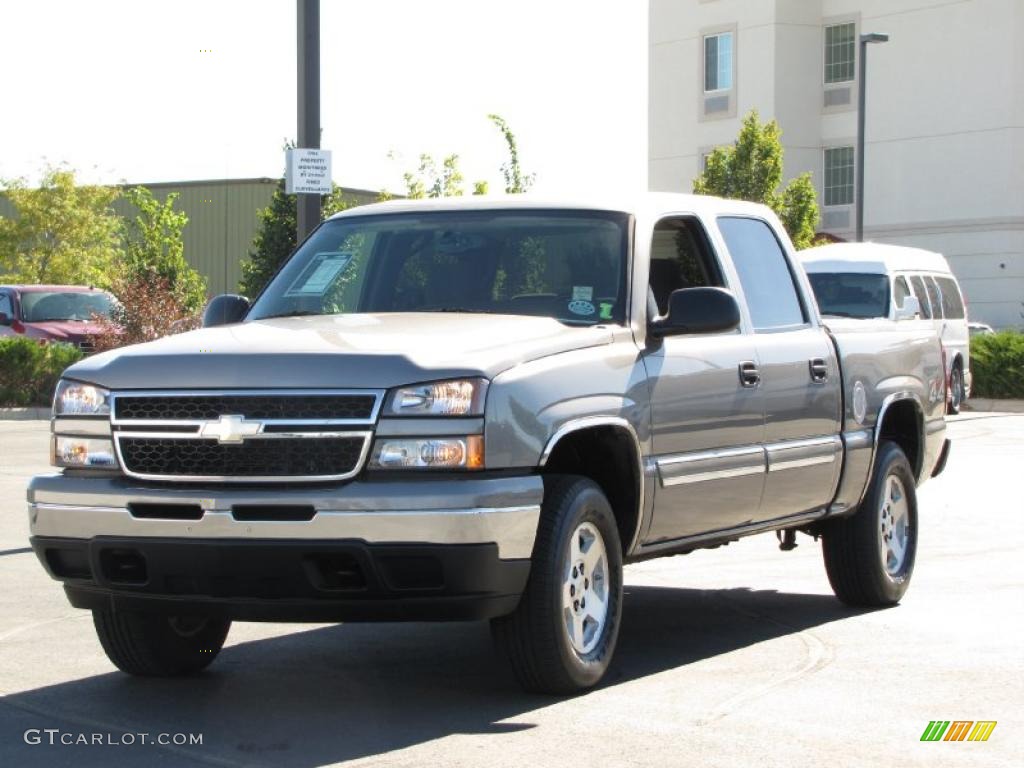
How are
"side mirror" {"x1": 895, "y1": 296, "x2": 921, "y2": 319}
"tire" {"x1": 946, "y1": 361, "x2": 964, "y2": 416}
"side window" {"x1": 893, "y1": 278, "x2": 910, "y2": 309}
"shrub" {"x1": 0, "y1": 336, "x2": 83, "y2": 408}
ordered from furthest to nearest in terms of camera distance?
"tire" {"x1": 946, "y1": 361, "x2": 964, "y2": 416}, "shrub" {"x1": 0, "y1": 336, "x2": 83, "y2": 408}, "side window" {"x1": 893, "y1": 278, "x2": 910, "y2": 309}, "side mirror" {"x1": 895, "y1": 296, "x2": 921, "y2": 319}

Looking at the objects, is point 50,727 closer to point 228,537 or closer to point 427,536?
point 228,537

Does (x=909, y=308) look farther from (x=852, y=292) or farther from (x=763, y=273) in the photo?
(x=763, y=273)

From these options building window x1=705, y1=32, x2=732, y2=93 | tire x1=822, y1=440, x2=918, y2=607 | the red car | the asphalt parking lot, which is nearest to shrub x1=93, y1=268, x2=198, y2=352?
the red car

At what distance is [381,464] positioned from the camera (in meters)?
6.43

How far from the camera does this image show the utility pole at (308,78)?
47.9ft

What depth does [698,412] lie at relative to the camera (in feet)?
25.9

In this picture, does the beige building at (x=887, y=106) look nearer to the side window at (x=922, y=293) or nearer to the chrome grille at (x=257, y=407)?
the side window at (x=922, y=293)

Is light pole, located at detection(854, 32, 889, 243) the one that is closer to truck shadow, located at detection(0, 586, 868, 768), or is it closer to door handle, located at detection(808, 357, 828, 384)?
door handle, located at detection(808, 357, 828, 384)

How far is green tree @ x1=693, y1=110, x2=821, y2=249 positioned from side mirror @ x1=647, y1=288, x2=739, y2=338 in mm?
34796

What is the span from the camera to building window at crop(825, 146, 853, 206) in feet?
177

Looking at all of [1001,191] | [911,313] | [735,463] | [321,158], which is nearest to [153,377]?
[735,463]

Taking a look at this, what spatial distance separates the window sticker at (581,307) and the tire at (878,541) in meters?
2.47

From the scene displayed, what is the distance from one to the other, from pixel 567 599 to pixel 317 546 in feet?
3.46

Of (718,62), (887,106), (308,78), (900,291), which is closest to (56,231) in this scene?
(718,62)
